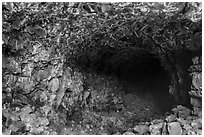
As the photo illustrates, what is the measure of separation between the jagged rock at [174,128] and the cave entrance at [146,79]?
8.30 feet

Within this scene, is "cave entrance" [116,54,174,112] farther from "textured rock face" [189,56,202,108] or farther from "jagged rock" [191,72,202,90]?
"jagged rock" [191,72,202,90]

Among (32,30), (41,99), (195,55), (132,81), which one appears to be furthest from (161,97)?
(32,30)

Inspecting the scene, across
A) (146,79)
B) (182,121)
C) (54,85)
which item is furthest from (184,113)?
(146,79)

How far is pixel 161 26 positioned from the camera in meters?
4.93

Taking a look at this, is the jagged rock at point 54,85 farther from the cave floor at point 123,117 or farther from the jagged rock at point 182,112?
the jagged rock at point 182,112

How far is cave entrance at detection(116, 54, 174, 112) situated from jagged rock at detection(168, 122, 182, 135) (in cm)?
253

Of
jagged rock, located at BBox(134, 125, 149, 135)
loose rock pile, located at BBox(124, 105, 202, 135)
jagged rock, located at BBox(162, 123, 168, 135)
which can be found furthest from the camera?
jagged rock, located at BBox(134, 125, 149, 135)

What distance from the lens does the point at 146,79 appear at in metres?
8.45

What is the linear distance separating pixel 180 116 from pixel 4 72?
330 cm

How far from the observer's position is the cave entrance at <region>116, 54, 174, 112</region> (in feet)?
24.5

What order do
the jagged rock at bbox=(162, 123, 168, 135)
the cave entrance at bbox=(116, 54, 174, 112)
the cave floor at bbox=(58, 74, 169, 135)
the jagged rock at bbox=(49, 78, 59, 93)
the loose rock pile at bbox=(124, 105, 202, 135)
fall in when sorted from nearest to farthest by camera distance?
1. the loose rock pile at bbox=(124, 105, 202, 135)
2. the jagged rock at bbox=(162, 123, 168, 135)
3. the jagged rock at bbox=(49, 78, 59, 93)
4. the cave floor at bbox=(58, 74, 169, 135)
5. the cave entrance at bbox=(116, 54, 174, 112)

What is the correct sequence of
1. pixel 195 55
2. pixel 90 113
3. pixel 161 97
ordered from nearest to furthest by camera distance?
pixel 195 55
pixel 90 113
pixel 161 97

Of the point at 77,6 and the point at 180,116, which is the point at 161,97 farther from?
the point at 77,6

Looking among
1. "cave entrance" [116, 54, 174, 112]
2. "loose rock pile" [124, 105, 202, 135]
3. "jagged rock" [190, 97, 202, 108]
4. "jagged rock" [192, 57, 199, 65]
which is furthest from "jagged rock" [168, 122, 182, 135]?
"cave entrance" [116, 54, 174, 112]
